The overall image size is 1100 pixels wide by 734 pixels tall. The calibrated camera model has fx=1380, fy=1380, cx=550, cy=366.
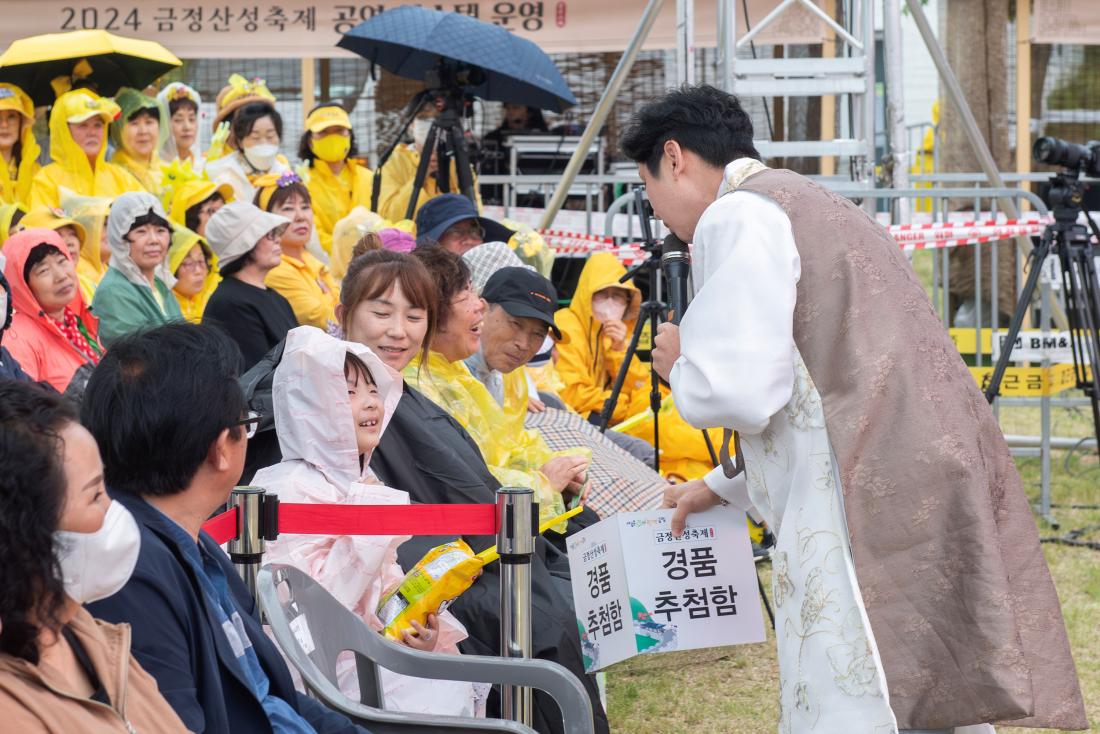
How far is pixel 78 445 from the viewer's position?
5.46 feet

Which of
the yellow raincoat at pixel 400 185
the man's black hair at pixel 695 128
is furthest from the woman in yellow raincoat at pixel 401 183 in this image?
the man's black hair at pixel 695 128

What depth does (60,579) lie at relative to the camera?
5.26 ft

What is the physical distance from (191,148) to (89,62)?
0.96 metres

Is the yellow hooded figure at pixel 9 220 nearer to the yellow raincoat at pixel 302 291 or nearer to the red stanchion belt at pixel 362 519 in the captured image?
the yellow raincoat at pixel 302 291

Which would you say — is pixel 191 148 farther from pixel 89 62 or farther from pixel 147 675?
pixel 147 675

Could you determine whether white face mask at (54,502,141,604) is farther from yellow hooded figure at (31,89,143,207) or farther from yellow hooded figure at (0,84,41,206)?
yellow hooded figure at (0,84,41,206)

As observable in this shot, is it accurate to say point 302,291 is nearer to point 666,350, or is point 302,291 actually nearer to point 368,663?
point 368,663

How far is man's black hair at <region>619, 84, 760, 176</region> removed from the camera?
2.62m

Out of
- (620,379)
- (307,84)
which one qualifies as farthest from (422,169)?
(307,84)

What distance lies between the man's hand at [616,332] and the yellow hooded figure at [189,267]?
1868 millimetres

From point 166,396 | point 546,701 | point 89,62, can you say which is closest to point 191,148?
point 89,62

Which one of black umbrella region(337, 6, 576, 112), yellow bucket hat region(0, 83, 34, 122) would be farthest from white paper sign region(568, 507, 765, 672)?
yellow bucket hat region(0, 83, 34, 122)

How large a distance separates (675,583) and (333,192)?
5665 mm

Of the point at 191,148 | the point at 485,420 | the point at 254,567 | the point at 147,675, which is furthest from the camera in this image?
the point at 191,148
